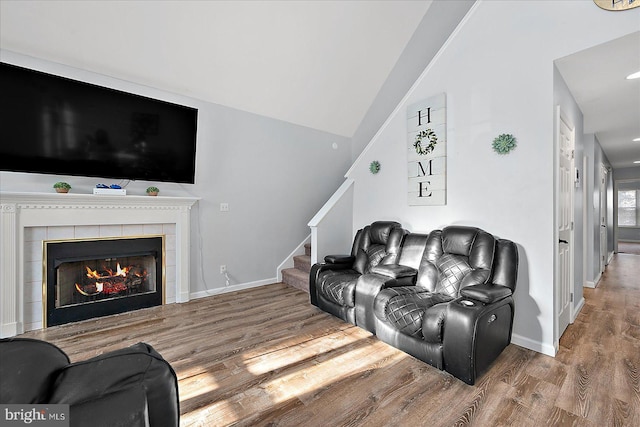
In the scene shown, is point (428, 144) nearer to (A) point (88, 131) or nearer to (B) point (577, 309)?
(B) point (577, 309)

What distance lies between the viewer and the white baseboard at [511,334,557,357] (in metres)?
2.25

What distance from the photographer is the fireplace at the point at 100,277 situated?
9.10 ft

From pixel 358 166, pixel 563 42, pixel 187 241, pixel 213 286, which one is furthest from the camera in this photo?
pixel 358 166

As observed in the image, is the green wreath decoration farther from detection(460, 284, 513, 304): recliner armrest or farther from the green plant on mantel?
the green plant on mantel

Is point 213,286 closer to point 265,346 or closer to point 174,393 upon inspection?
point 265,346

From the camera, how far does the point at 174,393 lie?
0.72m

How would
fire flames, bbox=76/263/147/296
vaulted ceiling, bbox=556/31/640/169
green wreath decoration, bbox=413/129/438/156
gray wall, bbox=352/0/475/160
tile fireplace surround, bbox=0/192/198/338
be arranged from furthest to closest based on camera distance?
gray wall, bbox=352/0/475/160, green wreath decoration, bbox=413/129/438/156, fire flames, bbox=76/263/147/296, tile fireplace surround, bbox=0/192/198/338, vaulted ceiling, bbox=556/31/640/169

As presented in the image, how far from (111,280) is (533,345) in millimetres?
4282

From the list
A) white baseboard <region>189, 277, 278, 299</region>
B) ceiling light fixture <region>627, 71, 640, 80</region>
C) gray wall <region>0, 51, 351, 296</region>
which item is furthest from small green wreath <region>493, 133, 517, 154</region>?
white baseboard <region>189, 277, 278, 299</region>

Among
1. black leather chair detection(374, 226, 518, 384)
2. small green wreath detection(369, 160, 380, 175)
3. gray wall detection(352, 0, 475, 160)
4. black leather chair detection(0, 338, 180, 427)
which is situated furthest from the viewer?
gray wall detection(352, 0, 475, 160)

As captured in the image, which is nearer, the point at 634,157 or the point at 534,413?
the point at 534,413

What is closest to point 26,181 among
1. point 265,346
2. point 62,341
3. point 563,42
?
point 62,341

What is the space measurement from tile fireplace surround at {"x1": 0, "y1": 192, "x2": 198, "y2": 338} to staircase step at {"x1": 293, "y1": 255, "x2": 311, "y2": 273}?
1829 mm

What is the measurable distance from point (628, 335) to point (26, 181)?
582 cm
